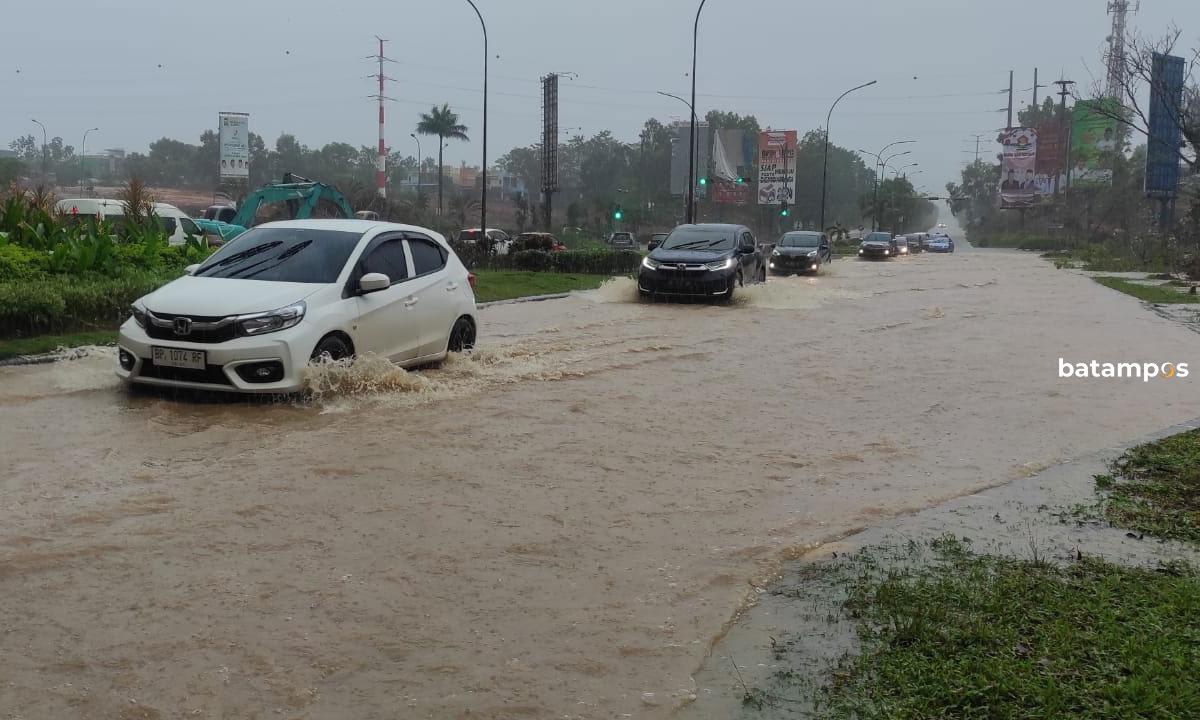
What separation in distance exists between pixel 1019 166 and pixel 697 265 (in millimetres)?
84263

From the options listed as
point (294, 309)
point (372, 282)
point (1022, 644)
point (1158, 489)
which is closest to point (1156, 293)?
point (1158, 489)

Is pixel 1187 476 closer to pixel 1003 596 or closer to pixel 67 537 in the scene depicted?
pixel 1003 596

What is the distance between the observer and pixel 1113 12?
104m

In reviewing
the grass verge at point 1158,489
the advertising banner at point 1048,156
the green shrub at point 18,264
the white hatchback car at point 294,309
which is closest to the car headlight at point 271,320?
the white hatchback car at point 294,309

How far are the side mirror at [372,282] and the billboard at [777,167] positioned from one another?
7410 cm

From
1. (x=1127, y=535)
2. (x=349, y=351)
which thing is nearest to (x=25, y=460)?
(x=349, y=351)

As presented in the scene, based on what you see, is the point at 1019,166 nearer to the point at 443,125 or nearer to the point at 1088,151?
the point at 1088,151

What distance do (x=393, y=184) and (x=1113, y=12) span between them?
7406 centimetres

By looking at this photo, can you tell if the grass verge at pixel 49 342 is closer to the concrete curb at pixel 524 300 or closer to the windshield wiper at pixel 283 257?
the windshield wiper at pixel 283 257

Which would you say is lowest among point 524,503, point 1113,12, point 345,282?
point 524,503

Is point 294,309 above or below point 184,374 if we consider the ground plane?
above

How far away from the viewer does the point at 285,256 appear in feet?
33.9

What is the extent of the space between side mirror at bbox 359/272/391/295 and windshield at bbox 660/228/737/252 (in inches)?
513

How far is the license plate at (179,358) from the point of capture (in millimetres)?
9031
